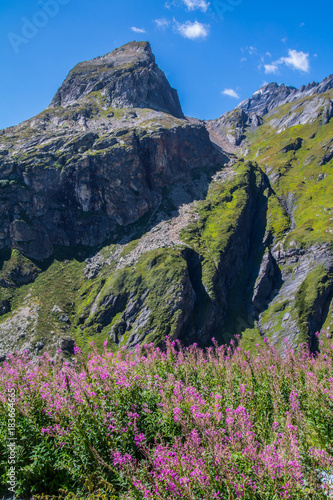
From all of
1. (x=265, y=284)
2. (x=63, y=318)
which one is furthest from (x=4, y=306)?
(x=265, y=284)

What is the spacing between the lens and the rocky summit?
97.9 m

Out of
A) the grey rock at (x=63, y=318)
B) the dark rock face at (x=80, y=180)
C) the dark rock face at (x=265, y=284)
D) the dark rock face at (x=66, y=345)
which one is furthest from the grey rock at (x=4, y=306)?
the dark rock face at (x=265, y=284)

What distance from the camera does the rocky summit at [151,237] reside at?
97.9m

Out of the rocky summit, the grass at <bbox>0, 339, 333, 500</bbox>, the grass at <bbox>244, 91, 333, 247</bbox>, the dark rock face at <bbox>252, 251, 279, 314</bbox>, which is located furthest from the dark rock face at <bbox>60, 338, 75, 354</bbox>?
the grass at <bbox>244, 91, 333, 247</bbox>

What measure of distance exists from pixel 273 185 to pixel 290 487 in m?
192

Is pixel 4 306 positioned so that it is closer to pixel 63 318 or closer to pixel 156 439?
pixel 63 318

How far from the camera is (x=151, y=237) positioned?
408ft

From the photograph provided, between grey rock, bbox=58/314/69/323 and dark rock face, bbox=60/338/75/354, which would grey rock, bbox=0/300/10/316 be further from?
dark rock face, bbox=60/338/75/354

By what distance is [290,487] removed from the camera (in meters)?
5.73

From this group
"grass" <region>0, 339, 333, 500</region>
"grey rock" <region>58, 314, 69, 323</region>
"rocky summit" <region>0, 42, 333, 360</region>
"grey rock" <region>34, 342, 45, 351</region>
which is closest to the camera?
"grass" <region>0, 339, 333, 500</region>

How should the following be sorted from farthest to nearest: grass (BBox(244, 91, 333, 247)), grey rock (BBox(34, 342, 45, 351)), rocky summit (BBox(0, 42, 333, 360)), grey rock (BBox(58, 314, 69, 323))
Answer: grass (BBox(244, 91, 333, 247)), grey rock (BBox(58, 314, 69, 323)), rocky summit (BBox(0, 42, 333, 360)), grey rock (BBox(34, 342, 45, 351))

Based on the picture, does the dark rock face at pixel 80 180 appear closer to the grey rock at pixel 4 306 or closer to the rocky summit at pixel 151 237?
the rocky summit at pixel 151 237

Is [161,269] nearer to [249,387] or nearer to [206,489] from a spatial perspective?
[249,387]

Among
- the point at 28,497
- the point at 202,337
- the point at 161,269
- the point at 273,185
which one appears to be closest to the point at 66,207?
the point at 161,269
